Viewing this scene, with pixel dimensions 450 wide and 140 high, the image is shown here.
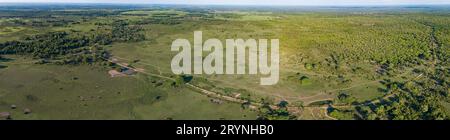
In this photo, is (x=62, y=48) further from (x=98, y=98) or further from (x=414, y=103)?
(x=414, y=103)

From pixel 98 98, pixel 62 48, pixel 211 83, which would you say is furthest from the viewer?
pixel 62 48

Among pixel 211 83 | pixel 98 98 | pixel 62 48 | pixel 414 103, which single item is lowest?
pixel 414 103

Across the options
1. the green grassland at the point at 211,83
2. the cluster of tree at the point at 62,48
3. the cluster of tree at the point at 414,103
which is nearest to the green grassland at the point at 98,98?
the green grassland at the point at 211,83

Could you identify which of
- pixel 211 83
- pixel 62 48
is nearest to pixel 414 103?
pixel 211 83

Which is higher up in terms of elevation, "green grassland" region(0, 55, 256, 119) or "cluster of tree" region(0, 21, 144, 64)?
"cluster of tree" region(0, 21, 144, 64)

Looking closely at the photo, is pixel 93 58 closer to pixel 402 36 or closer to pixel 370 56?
pixel 370 56

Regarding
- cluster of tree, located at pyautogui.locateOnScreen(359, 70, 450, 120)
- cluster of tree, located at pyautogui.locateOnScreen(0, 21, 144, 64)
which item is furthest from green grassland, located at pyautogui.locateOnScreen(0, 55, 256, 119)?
cluster of tree, located at pyautogui.locateOnScreen(359, 70, 450, 120)

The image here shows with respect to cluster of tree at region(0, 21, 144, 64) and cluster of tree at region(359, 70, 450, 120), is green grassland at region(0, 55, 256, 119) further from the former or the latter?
cluster of tree at region(359, 70, 450, 120)

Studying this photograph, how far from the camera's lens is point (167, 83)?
65.2 meters

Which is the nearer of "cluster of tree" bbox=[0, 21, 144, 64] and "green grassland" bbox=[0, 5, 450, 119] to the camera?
"green grassland" bbox=[0, 5, 450, 119]

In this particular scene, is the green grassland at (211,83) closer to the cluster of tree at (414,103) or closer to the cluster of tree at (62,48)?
the cluster of tree at (414,103)

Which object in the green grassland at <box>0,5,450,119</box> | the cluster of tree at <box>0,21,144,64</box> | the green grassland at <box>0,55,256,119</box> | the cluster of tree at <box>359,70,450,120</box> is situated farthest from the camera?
the cluster of tree at <box>0,21,144,64</box>

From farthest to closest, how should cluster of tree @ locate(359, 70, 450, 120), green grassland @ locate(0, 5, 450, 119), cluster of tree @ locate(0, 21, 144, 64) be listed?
1. cluster of tree @ locate(0, 21, 144, 64)
2. green grassland @ locate(0, 5, 450, 119)
3. cluster of tree @ locate(359, 70, 450, 120)

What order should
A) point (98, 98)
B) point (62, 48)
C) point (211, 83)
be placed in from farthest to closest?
point (62, 48), point (211, 83), point (98, 98)
